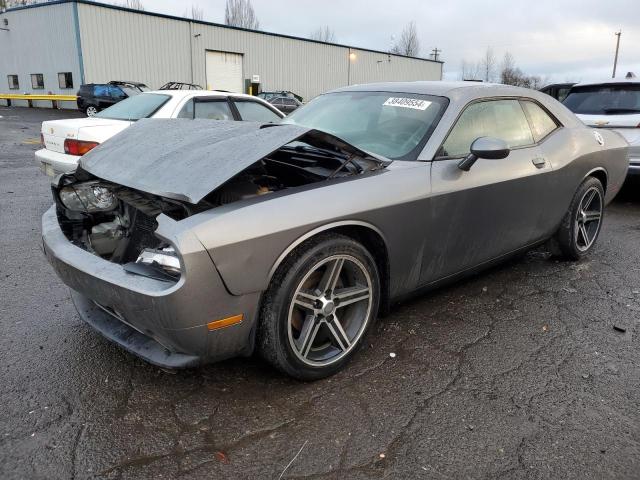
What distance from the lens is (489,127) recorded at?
11.7ft

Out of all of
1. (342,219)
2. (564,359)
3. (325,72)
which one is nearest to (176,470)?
(342,219)

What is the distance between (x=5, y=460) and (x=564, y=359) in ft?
9.28

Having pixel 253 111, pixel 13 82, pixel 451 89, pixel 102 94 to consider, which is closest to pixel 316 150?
pixel 451 89

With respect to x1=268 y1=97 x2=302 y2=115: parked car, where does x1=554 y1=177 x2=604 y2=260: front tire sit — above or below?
below

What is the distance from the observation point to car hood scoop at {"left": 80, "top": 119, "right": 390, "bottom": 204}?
238cm

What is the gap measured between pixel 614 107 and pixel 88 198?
6836 millimetres

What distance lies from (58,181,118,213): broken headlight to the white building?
2560cm

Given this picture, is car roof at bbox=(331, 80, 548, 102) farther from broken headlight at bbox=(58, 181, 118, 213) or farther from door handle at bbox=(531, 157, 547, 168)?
broken headlight at bbox=(58, 181, 118, 213)

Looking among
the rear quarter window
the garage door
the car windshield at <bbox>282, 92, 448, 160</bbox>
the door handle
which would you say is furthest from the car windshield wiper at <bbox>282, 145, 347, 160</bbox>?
the garage door

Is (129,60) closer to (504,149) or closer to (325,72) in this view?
(325,72)

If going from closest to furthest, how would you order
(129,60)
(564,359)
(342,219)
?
1. (342,219)
2. (564,359)
3. (129,60)

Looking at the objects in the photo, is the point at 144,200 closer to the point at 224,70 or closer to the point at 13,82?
the point at 224,70

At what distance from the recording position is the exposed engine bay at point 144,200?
8.28 ft

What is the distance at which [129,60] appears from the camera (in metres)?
26.8
